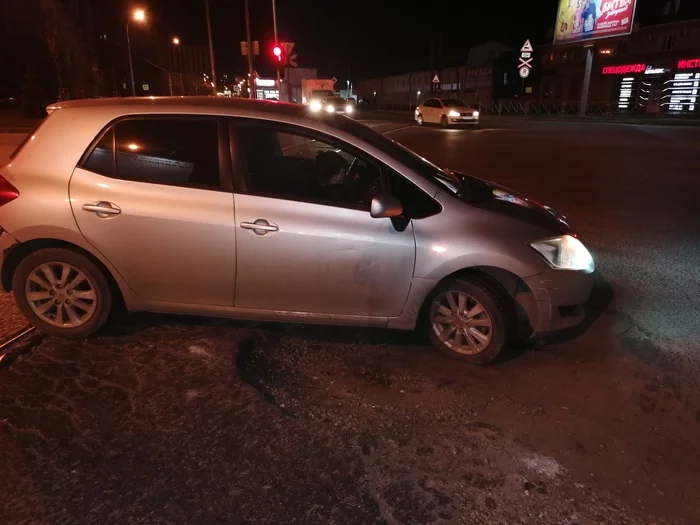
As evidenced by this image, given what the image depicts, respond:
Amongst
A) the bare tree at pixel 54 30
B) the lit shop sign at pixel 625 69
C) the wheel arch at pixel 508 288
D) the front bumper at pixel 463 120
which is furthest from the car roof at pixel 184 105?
the lit shop sign at pixel 625 69

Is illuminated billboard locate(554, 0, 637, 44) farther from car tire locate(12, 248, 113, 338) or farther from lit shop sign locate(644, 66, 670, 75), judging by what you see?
car tire locate(12, 248, 113, 338)

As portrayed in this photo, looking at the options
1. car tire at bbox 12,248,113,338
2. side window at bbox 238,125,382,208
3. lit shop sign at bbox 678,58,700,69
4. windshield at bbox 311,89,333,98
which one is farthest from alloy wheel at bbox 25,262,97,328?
lit shop sign at bbox 678,58,700,69

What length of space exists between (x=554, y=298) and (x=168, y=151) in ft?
9.79

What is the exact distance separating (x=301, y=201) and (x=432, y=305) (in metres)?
1.22

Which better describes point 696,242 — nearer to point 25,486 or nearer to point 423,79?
point 25,486

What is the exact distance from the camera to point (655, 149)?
17094 mm

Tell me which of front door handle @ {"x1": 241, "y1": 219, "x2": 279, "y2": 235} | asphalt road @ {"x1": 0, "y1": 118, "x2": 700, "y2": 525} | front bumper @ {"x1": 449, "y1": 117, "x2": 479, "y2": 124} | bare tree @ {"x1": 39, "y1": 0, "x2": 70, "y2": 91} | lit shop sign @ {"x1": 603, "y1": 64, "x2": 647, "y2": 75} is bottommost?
asphalt road @ {"x1": 0, "y1": 118, "x2": 700, "y2": 525}

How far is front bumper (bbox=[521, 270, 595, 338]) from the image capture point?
3.72 m

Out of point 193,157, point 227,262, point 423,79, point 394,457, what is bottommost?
point 394,457

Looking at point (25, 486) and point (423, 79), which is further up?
point (423, 79)

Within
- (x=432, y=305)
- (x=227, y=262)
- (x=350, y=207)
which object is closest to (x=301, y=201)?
(x=350, y=207)

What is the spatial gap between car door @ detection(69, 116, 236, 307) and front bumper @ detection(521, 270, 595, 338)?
217cm

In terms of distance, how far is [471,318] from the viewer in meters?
3.81

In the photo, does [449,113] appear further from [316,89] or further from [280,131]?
[280,131]
